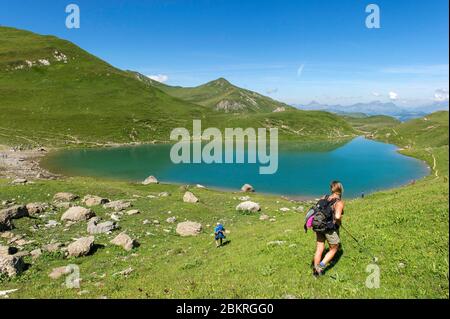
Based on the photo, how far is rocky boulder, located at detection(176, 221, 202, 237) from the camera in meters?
31.4

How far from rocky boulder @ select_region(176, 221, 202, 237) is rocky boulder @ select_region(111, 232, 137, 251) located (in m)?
5.56

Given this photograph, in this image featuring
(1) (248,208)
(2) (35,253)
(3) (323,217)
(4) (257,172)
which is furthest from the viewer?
(4) (257,172)

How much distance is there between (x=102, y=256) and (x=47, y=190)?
2682 cm

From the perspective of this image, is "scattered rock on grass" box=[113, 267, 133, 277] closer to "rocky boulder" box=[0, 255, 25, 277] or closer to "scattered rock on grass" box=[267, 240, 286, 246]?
"rocky boulder" box=[0, 255, 25, 277]

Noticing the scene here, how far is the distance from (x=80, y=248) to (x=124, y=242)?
334 cm

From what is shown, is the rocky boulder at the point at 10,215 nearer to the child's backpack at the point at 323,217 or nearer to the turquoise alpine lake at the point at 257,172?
the child's backpack at the point at 323,217

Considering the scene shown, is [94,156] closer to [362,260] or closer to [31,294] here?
[31,294]

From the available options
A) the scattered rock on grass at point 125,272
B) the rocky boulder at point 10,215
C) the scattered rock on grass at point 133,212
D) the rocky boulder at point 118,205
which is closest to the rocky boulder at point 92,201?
the rocky boulder at point 118,205

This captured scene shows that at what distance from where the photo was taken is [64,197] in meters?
41.9

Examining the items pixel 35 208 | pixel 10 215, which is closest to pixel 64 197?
pixel 35 208

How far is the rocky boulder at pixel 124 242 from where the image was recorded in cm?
2601

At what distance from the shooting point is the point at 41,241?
27.0 meters

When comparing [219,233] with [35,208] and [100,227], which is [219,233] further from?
[35,208]
